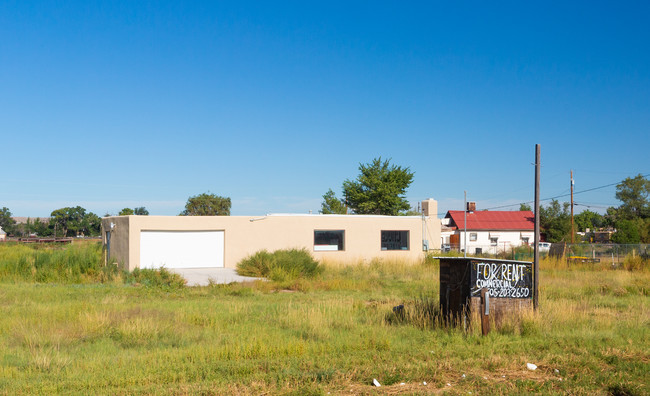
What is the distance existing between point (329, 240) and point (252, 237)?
4617 mm

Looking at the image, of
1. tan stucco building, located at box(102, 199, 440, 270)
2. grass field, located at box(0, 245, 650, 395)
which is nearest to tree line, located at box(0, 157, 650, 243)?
tan stucco building, located at box(102, 199, 440, 270)

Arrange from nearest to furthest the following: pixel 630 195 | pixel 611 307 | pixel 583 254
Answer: pixel 611 307
pixel 583 254
pixel 630 195

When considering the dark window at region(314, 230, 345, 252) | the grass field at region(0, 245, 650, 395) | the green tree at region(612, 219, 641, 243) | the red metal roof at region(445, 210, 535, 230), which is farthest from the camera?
the red metal roof at region(445, 210, 535, 230)

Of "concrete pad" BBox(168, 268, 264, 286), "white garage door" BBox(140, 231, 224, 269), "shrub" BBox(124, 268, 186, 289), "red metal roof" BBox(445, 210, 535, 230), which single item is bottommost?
"concrete pad" BBox(168, 268, 264, 286)

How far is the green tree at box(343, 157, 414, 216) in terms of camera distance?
54.5 meters

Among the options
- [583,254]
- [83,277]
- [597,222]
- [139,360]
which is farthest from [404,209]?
[597,222]

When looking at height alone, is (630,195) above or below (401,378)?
above

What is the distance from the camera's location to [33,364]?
746 cm

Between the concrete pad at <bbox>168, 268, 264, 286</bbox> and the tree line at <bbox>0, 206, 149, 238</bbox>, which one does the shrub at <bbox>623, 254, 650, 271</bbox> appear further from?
the tree line at <bbox>0, 206, 149, 238</bbox>

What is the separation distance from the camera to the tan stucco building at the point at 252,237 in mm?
26453

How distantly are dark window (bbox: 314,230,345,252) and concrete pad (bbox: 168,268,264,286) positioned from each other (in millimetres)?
5412

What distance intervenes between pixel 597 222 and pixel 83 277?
111 m

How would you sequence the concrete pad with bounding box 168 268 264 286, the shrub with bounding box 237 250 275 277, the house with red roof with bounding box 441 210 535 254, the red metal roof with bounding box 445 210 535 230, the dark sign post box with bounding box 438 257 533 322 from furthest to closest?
1. the red metal roof with bounding box 445 210 535 230
2. the house with red roof with bounding box 441 210 535 254
3. the shrub with bounding box 237 250 275 277
4. the concrete pad with bounding box 168 268 264 286
5. the dark sign post box with bounding box 438 257 533 322

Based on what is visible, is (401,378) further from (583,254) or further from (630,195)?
(630,195)
